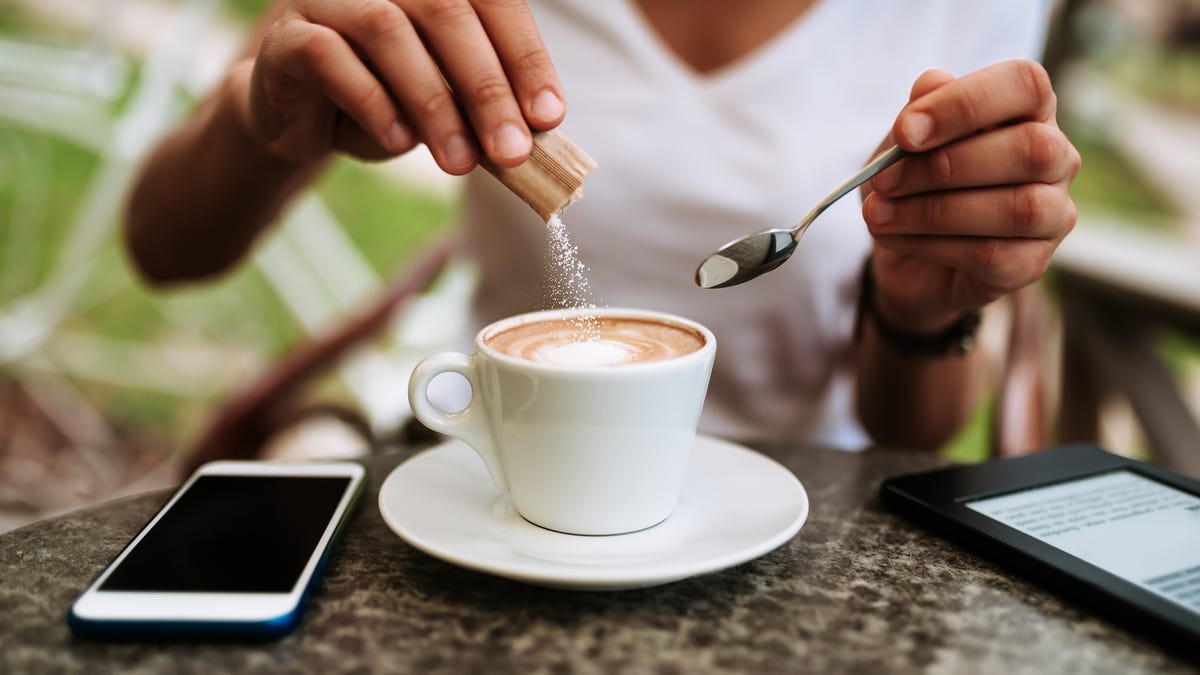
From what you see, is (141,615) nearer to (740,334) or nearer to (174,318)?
(740,334)

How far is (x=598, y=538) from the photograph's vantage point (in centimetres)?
Answer: 73

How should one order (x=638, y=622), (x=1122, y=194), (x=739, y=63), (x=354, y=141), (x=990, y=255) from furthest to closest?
(x=1122, y=194) < (x=739, y=63) < (x=354, y=141) < (x=990, y=255) < (x=638, y=622)

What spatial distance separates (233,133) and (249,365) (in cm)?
256

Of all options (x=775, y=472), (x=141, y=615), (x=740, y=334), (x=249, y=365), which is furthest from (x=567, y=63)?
(x=249, y=365)

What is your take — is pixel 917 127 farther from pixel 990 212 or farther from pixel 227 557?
pixel 227 557

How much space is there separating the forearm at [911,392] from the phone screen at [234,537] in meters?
0.81

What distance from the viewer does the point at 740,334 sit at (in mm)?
1429

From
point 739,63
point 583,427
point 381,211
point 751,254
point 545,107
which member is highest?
point 739,63

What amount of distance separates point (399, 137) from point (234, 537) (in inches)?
15.1

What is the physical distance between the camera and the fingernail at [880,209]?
0.84 meters

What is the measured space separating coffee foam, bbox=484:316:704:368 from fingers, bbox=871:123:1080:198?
0.26 metres

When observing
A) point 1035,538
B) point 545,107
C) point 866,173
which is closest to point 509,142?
point 545,107

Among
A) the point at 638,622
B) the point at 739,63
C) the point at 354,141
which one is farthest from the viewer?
the point at 739,63

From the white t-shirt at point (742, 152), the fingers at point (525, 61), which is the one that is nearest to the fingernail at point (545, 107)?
the fingers at point (525, 61)
